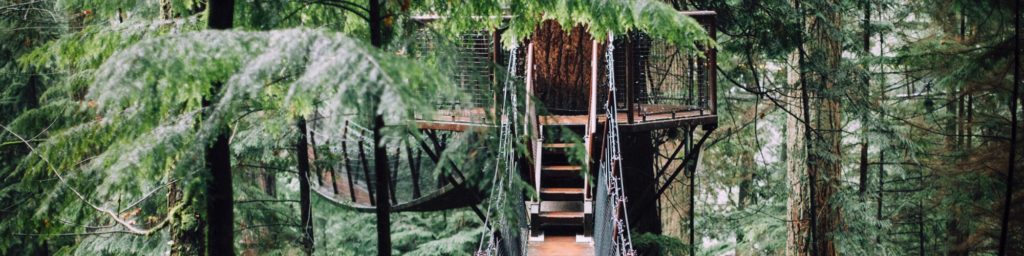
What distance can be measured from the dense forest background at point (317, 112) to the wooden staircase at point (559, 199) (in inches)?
27.3

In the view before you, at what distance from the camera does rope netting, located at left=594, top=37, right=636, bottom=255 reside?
3826 millimetres

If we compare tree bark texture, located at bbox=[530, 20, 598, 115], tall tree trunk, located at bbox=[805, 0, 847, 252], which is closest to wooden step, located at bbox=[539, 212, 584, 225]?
tree bark texture, located at bbox=[530, 20, 598, 115]

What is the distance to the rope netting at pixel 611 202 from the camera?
383cm

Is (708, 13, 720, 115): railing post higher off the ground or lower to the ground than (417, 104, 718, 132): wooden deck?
higher

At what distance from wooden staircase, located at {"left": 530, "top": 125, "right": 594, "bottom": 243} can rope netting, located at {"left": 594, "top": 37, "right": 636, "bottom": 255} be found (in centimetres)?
16

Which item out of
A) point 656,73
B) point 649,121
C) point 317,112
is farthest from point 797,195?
point 317,112

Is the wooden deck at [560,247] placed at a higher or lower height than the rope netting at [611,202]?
lower

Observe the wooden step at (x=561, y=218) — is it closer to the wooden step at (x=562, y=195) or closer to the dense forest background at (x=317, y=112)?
the wooden step at (x=562, y=195)

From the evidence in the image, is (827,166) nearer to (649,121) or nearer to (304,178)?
(649,121)

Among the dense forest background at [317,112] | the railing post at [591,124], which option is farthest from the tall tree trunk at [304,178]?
the railing post at [591,124]

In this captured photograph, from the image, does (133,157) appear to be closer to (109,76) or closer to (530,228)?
(109,76)

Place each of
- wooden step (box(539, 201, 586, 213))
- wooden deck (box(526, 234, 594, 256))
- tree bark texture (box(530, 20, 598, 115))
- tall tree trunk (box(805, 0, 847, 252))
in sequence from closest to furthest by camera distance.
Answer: wooden deck (box(526, 234, 594, 256)), wooden step (box(539, 201, 586, 213)), tree bark texture (box(530, 20, 598, 115)), tall tree trunk (box(805, 0, 847, 252))

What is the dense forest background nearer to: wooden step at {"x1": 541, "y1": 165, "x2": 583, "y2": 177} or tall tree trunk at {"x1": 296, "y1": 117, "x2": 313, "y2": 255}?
tall tree trunk at {"x1": 296, "y1": 117, "x2": 313, "y2": 255}

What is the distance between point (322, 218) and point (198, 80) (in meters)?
10.3
